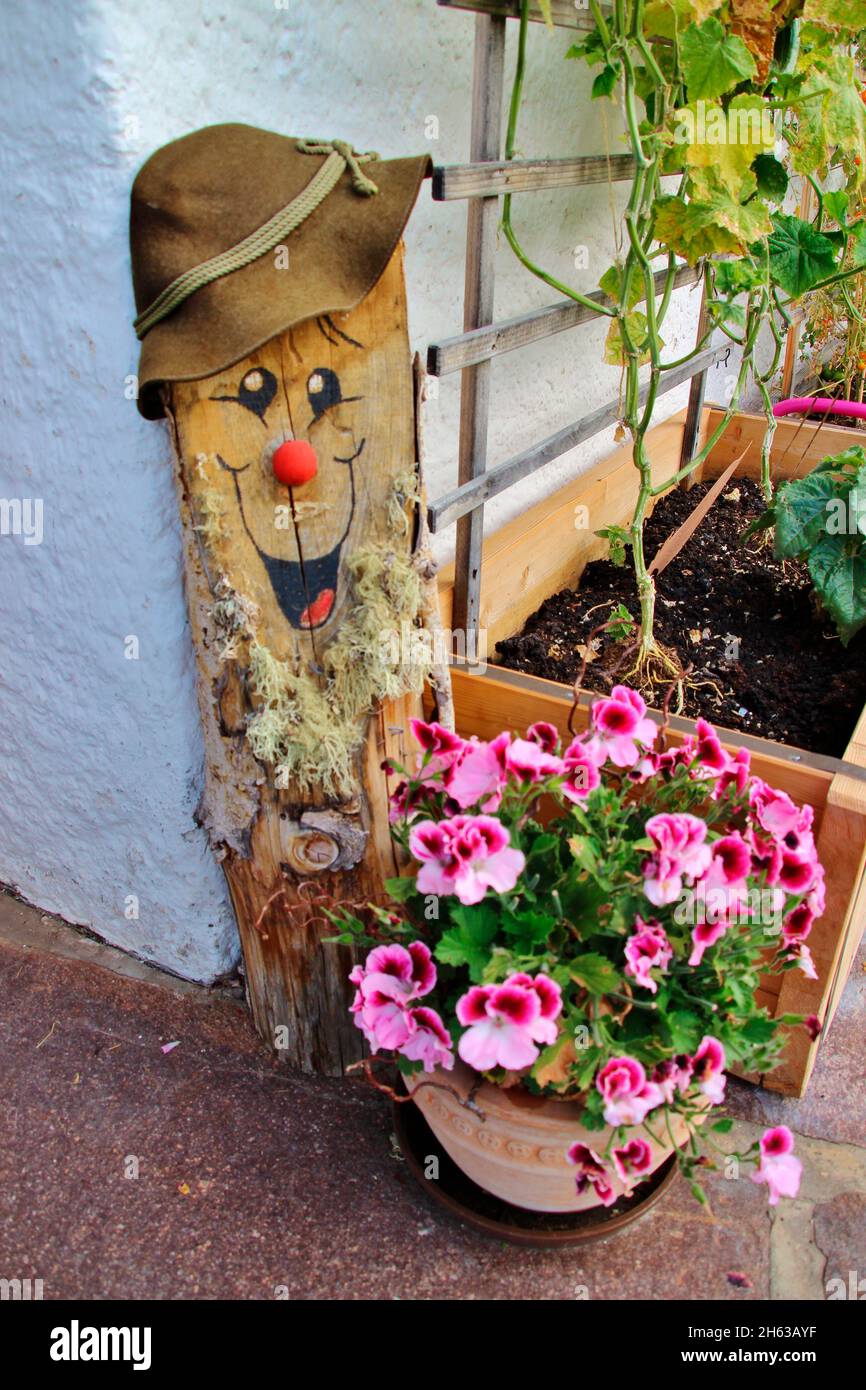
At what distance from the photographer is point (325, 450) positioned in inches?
65.8

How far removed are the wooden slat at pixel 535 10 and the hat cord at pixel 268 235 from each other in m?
0.34

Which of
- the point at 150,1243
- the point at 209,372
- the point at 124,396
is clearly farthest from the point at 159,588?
the point at 150,1243

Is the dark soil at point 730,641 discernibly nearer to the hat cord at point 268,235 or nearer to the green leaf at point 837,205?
the green leaf at point 837,205

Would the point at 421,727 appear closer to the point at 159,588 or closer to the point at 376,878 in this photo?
the point at 376,878

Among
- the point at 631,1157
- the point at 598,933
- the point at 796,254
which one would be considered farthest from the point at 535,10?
the point at 631,1157

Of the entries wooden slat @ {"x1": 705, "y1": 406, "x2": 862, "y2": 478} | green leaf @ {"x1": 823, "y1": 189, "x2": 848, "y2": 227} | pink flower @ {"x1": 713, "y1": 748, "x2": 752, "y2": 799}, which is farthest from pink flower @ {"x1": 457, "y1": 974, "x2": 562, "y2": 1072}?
wooden slat @ {"x1": 705, "y1": 406, "x2": 862, "y2": 478}

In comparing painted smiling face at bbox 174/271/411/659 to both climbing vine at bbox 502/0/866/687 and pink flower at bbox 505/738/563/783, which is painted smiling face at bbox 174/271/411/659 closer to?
pink flower at bbox 505/738/563/783

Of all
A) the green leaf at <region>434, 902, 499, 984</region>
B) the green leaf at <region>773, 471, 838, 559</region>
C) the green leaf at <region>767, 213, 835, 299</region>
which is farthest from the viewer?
the green leaf at <region>773, 471, 838, 559</region>

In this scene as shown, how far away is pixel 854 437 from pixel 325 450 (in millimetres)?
2187

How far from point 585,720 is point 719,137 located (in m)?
1.02

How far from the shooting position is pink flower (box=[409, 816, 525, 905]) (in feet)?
4.66

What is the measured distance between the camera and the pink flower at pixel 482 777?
1545mm

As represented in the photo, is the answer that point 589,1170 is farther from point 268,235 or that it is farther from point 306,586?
point 268,235

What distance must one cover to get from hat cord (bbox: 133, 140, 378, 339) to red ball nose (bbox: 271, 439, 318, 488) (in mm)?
244
